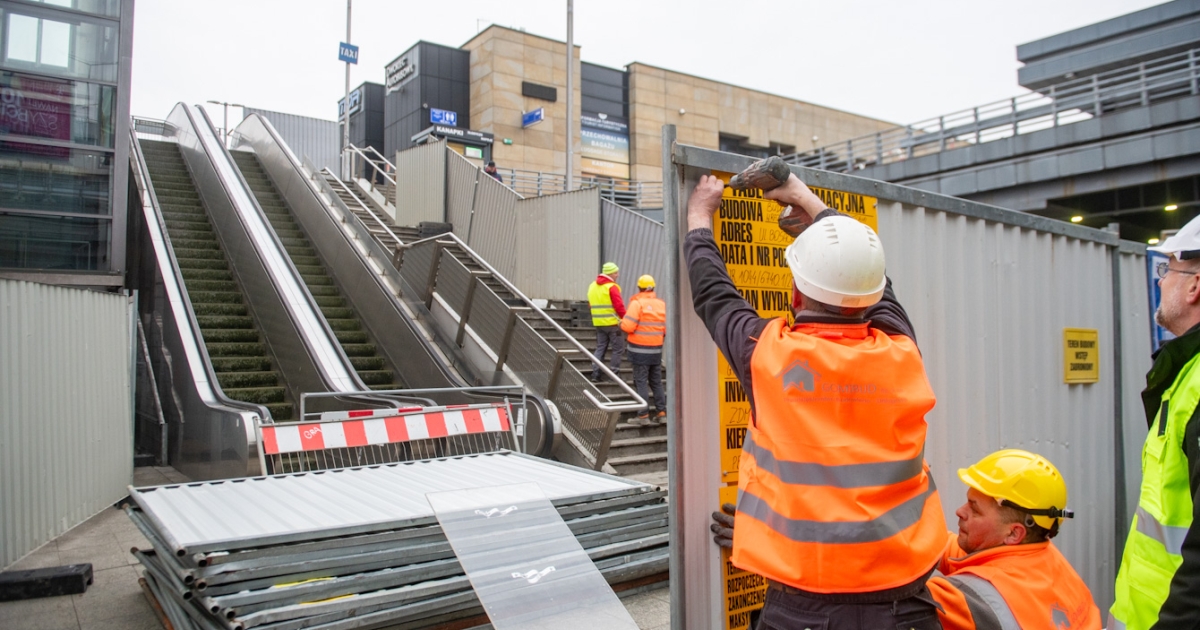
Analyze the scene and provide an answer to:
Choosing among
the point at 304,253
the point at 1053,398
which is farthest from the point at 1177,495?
the point at 304,253

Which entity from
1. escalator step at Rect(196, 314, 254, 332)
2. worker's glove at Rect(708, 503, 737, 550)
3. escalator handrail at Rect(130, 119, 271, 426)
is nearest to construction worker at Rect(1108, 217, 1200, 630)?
worker's glove at Rect(708, 503, 737, 550)

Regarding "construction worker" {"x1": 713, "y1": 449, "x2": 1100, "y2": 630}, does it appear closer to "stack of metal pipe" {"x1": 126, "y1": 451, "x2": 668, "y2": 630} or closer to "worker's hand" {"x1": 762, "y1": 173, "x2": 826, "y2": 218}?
"worker's hand" {"x1": 762, "y1": 173, "x2": 826, "y2": 218}

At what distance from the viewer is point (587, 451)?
8.81 m

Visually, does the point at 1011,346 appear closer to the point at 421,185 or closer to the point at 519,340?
the point at 519,340

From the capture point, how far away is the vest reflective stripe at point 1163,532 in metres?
2.02

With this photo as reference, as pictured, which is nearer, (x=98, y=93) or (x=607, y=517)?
(x=607, y=517)

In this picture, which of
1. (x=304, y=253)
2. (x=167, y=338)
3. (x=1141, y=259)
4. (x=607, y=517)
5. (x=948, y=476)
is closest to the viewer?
(x=948, y=476)

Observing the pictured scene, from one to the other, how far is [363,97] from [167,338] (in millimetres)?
36203

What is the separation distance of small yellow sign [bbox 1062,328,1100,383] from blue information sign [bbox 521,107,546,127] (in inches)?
1242

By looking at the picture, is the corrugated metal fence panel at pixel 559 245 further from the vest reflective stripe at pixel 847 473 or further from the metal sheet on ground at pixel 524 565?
the vest reflective stripe at pixel 847 473

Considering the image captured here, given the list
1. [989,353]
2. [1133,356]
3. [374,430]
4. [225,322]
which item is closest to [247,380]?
[225,322]

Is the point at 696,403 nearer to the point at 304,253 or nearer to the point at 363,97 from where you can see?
the point at 304,253

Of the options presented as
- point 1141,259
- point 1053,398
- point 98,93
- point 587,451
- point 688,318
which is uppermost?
point 98,93

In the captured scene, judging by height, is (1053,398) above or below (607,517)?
above
